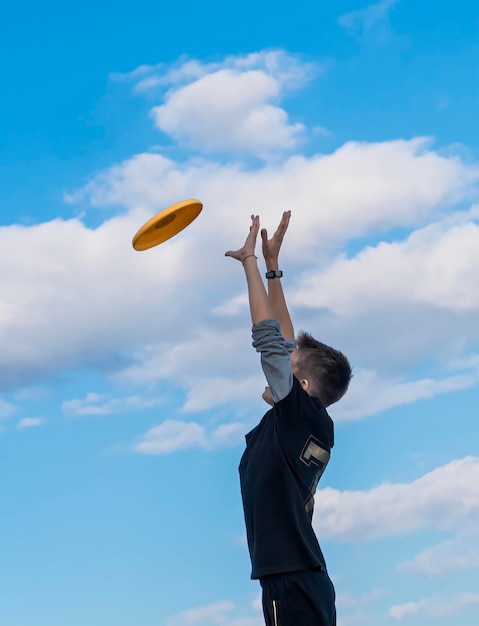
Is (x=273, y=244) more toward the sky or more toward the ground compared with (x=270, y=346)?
more toward the sky

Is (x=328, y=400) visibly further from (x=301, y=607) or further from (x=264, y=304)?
(x=301, y=607)

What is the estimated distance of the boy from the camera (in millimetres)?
5914

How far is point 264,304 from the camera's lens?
6145mm

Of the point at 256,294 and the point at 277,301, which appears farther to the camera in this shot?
the point at 277,301

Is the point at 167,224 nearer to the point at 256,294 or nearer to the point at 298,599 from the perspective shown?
the point at 256,294

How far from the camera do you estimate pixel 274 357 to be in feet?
19.2

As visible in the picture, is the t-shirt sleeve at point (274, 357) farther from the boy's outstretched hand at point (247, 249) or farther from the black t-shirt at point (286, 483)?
the boy's outstretched hand at point (247, 249)

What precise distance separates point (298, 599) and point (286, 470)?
94 centimetres

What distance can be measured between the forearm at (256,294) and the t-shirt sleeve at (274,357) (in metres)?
0.14

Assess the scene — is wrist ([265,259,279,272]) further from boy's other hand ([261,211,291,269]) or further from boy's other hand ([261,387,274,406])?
boy's other hand ([261,387,274,406])

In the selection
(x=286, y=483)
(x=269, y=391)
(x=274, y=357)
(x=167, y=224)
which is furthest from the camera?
(x=167, y=224)

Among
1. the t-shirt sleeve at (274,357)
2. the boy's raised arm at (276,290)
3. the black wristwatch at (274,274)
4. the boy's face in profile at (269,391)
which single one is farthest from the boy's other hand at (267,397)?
the black wristwatch at (274,274)

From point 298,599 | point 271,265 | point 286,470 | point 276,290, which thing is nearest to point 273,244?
point 271,265

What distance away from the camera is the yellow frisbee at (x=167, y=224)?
737 centimetres
